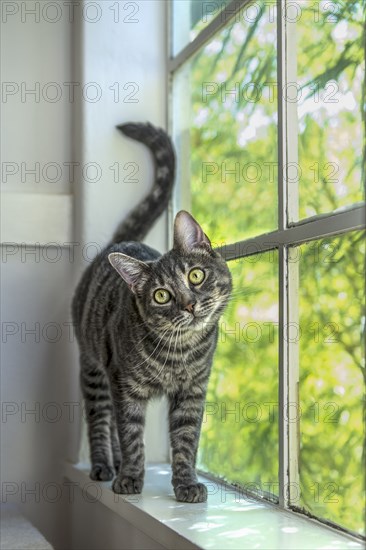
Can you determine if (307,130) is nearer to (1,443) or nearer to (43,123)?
(43,123)

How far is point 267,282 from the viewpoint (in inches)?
83.7

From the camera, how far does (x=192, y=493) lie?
2062 mm

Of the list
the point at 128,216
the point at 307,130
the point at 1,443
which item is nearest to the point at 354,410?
the point at 307,130

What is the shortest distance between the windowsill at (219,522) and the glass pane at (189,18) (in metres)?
1.39

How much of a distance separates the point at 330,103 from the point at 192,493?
989mm

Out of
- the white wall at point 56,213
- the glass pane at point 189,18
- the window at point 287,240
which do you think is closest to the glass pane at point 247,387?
the window at point 287,240

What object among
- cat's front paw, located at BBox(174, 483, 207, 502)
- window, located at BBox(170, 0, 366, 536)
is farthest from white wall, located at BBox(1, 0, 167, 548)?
cat's front paw, located at BBox(174, 483, 207, 502)

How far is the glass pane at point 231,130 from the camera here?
2156 millimetres

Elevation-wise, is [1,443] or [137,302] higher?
[137,302]

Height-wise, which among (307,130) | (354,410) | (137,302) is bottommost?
(354,410)

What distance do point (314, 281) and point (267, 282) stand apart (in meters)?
0.26

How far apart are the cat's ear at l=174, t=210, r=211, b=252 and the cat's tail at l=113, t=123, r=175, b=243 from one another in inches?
24.8

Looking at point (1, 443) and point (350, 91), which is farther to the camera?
A: point (1, 443)

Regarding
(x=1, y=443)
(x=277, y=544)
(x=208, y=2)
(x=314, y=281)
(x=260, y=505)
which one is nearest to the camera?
(x=277, y=544)
